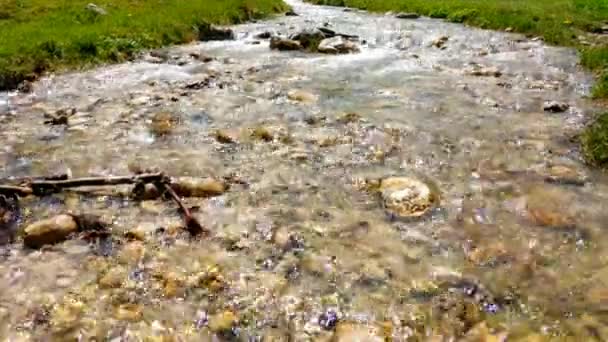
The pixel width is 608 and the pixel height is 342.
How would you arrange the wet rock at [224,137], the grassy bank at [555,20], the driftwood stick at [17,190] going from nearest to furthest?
the driftwood stick at [17,190], the wet rock at [224,137], the grassy bank at [555,20]

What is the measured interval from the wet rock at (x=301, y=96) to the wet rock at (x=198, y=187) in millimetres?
4707

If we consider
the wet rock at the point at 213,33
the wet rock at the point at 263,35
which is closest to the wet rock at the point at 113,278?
the wet rock at the point at 213,33

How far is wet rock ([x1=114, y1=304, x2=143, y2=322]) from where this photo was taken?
4.98 m

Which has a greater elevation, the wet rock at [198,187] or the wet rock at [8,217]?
the wet rock at [198,187]

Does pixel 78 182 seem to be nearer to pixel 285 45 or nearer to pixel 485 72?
pixel 485 72

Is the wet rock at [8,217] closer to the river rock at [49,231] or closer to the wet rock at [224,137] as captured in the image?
the river rock at [49,231]

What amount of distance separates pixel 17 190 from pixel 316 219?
12.3 ft

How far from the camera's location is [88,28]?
60.8 feet

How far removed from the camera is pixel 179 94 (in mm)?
12656

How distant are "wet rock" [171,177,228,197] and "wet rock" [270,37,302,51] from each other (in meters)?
11.7

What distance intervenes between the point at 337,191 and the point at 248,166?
61.4 inches

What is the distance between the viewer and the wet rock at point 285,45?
61.1ft

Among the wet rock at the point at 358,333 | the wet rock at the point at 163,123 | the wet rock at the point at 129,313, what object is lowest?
the wet rock at the point at 163,123

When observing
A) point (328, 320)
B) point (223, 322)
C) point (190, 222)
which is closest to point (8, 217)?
point (190, 222)
